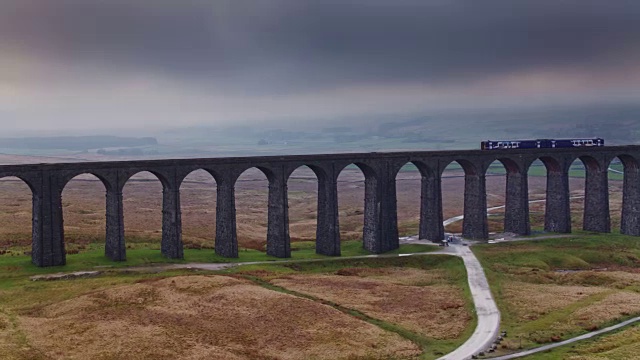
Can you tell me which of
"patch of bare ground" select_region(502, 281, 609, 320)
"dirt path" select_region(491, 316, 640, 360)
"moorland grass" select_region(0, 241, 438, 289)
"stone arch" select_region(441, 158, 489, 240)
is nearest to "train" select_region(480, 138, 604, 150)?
"stone arch" select_region(441, 158, 489, 240)

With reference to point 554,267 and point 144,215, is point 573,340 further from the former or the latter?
point 144,215

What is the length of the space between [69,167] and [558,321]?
61.6 m

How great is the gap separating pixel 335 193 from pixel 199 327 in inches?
1629

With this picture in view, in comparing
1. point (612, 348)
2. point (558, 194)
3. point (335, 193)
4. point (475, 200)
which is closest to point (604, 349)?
point (612, 348)

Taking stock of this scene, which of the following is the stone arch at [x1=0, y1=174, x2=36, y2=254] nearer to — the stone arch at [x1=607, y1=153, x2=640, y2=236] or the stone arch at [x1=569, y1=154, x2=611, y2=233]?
the stone arch at [x1=569, y1=154, x2=611, y2=233]

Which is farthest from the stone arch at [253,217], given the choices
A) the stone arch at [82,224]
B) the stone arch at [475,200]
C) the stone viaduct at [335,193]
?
the stone arch at [475,200]

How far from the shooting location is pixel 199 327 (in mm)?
51906

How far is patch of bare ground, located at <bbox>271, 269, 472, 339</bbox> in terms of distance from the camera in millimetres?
56500

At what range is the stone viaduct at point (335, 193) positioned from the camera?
247 ft

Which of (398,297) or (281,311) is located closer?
(281,311)

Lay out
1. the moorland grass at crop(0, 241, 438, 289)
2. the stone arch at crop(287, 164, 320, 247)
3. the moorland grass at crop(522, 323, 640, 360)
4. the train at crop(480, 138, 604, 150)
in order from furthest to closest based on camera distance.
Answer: the train at crop(480, 138, 604, 150), the stone arch at crop(287, 164, 320, 247), the moorland grass at crop(0, 241, 438, 289), the moorland grass at crop(522, 323, 640, 360)

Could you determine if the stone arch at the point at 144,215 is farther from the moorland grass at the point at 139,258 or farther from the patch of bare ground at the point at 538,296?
the patch of bare ground at the point at 538,296

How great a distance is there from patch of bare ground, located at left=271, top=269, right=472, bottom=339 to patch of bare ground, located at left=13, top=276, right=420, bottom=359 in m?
4.61

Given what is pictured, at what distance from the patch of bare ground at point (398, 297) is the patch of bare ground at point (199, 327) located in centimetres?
A: 461
